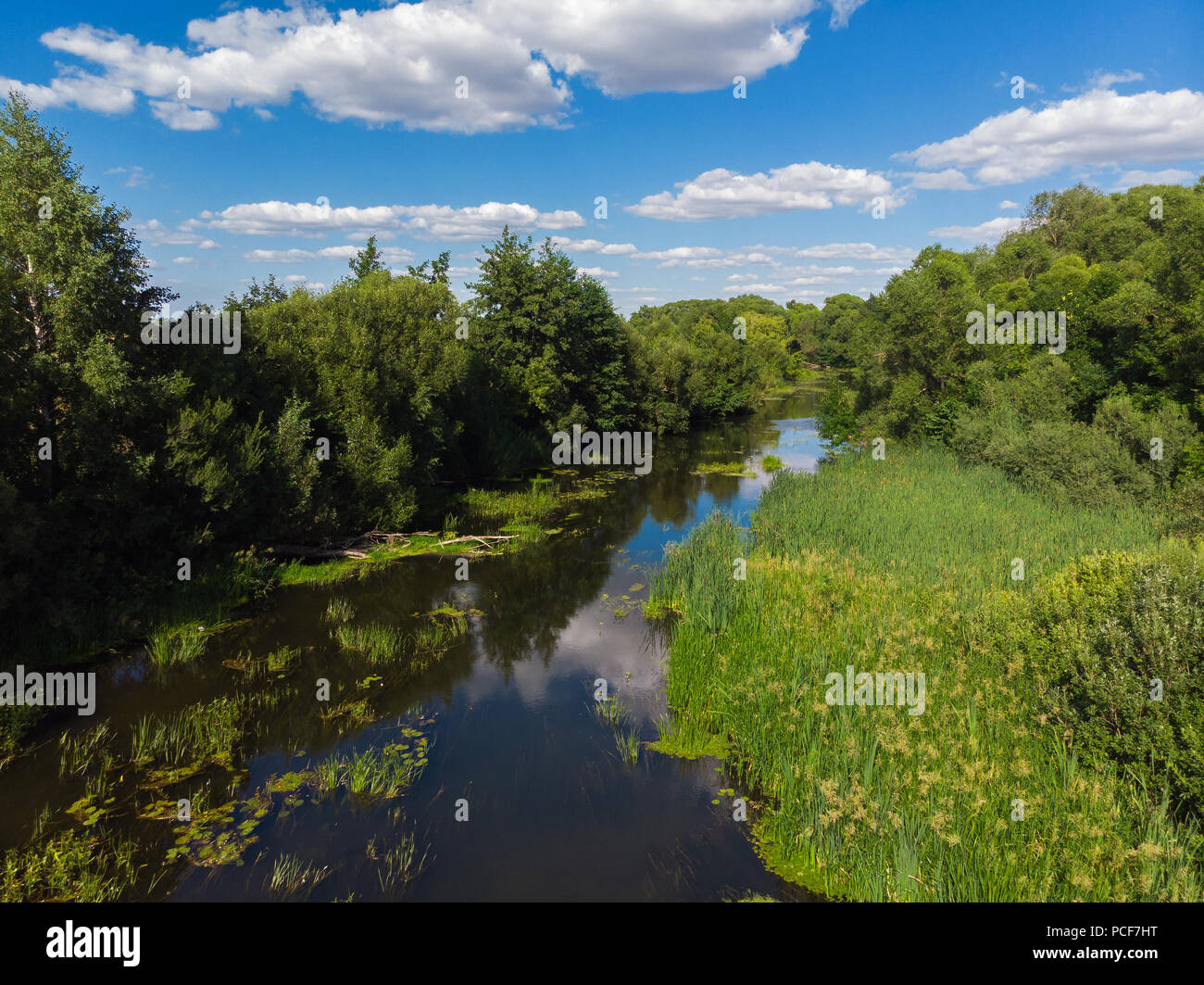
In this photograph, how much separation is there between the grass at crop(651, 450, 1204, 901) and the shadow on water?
3.35 ft

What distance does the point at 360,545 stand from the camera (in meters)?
23.0

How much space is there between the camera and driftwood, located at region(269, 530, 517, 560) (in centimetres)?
2117

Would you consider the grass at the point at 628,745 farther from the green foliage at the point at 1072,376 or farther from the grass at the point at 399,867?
the green foliage at the point at 1072,376

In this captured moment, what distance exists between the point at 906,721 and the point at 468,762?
761cm

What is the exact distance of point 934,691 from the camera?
1073 cm

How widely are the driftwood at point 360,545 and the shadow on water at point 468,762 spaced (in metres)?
1.99

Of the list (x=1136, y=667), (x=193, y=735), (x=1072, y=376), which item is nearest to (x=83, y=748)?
(x=193, y=735)

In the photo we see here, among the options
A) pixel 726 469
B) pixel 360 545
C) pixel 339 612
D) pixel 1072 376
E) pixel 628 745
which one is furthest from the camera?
pixel 726 469

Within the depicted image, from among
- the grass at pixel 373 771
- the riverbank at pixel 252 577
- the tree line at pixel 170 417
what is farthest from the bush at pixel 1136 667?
the tree line at pixel 170 417

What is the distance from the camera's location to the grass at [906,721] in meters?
7.36

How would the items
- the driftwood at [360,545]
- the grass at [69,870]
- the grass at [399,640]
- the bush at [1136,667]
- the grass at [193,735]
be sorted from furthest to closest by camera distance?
1. the driftwood at [360,545]
2. the grass at [399,640]
3. the grass at [193,735]
4. the bush at [1136,667]
5. the grass at [69,870]

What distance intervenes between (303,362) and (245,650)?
11.6 metres

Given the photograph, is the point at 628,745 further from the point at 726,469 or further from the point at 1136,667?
the point at 726,469
